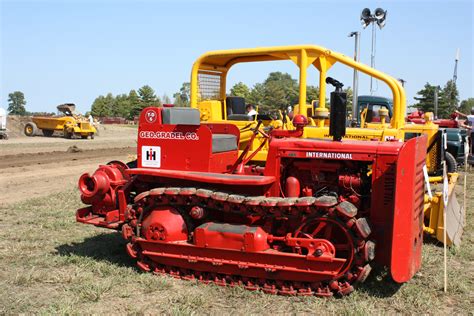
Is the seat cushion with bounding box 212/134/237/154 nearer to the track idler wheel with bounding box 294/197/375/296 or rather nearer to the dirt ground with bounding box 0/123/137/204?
the track idler wheel with bounding box 294/197/375/296

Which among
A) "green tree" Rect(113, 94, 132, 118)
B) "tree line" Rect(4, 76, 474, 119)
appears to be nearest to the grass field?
"tree line" Rect(4, 76, 474, 119)

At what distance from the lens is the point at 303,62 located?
7465 mm

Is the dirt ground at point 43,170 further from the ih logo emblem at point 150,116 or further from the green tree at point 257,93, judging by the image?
the green tree at point 257,93

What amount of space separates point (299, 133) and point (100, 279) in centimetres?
282

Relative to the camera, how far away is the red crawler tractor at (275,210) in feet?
17.0

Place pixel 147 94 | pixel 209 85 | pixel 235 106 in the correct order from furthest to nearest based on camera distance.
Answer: pixel 147 94 → pixel 235 106 → pixel 209 85

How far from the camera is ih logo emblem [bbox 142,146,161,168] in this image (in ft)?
20.7

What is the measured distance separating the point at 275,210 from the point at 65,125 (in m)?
29.0

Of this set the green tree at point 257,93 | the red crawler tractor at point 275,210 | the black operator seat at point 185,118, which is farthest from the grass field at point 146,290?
the green tree at point 257,93

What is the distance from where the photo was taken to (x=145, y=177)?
6.35m

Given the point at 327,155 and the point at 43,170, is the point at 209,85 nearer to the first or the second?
the point at 327,155

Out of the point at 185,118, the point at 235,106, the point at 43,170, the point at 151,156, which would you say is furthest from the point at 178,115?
the point at 43,170

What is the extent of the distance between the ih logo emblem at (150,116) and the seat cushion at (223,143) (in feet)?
2.51

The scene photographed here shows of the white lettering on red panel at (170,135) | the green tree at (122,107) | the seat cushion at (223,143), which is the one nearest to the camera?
the white lettering on red panel at (170,135)
